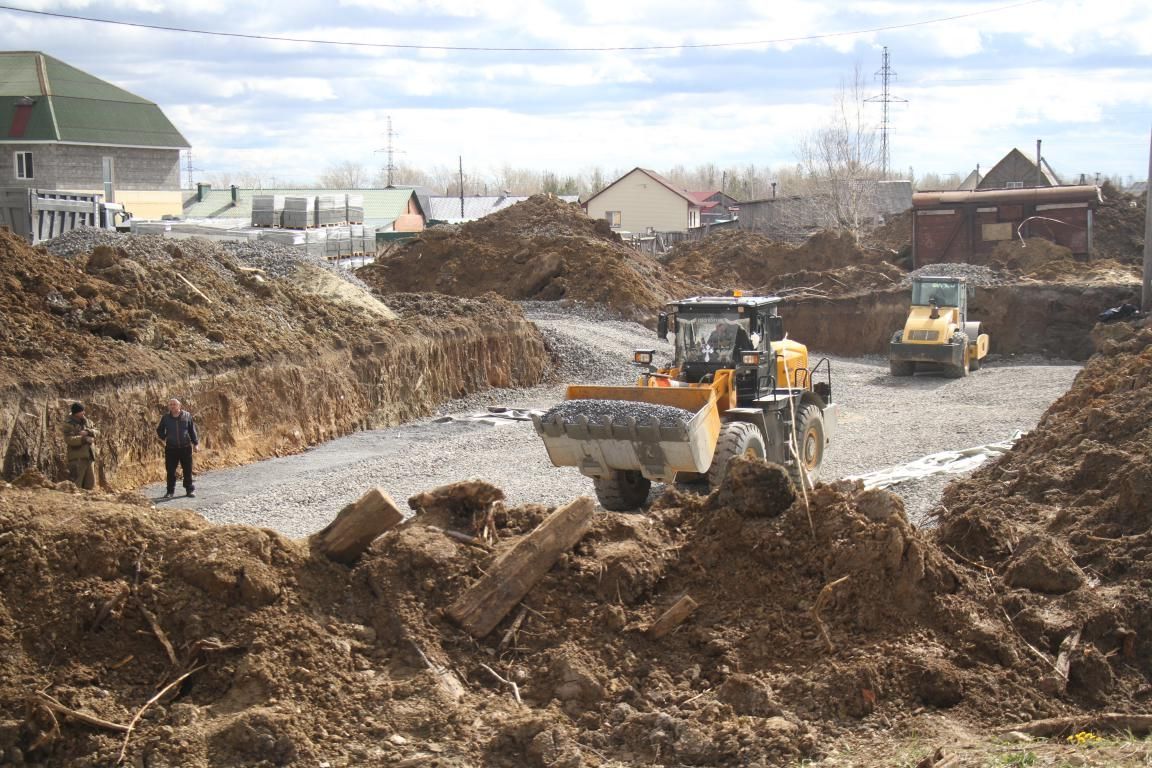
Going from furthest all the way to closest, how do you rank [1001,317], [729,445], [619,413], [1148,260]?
[1001,317] → [1148,260] → [729,445] → [619,413]

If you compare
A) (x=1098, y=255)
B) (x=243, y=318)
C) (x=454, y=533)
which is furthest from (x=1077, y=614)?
(x=1098, y=255)

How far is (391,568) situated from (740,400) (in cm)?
711

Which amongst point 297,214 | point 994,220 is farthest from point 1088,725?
point 994,220

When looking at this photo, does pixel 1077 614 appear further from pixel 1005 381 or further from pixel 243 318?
pixel 1005 381

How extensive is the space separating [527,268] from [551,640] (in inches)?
1067

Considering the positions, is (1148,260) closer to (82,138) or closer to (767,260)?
(767,260)

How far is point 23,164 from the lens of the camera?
41000mm

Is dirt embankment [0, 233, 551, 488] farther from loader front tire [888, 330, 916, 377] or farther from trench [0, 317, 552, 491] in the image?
loader front tire [888, 330, 916, 377]

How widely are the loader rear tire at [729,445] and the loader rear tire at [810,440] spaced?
4.35 feet

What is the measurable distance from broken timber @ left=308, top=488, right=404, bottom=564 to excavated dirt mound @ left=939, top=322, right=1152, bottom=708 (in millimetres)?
4021

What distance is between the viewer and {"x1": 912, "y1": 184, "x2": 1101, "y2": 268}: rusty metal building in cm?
3816

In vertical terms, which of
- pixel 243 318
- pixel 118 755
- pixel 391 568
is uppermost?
pixel 243 318

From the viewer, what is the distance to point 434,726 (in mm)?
6098

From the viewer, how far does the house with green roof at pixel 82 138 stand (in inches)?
1606
